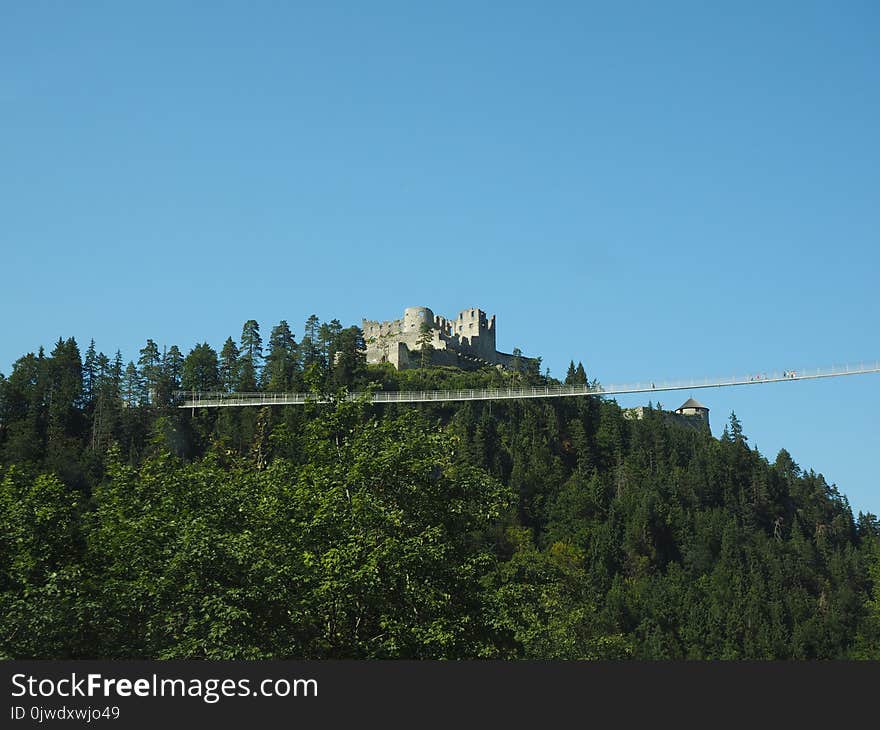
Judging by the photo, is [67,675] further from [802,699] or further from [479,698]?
[802,699]

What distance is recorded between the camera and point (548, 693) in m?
22.8

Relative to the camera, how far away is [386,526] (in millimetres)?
32750

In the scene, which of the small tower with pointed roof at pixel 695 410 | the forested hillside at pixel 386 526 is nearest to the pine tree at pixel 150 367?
the forested hillside at pixel 386 526

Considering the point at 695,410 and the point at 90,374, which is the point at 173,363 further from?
the point at 695,410

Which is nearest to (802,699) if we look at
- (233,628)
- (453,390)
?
(233,628)

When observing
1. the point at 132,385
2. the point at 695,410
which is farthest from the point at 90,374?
the point at 695,410

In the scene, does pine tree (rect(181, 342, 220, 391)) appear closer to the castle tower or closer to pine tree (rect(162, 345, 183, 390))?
pine tree (rect(162, 345, 183, 390))

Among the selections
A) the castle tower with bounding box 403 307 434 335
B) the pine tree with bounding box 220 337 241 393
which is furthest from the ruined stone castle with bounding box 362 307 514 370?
the pine tree with bounding box 220 337 241 393

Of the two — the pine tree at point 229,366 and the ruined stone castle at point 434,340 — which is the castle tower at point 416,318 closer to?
the ruined stone castle at point 434,340

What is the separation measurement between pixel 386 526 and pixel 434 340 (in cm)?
12449

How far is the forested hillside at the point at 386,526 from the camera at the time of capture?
1214 inches

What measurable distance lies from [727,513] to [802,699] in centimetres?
11148

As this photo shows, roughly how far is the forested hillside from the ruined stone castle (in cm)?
660

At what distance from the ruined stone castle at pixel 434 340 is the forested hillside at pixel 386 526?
6598 mm
